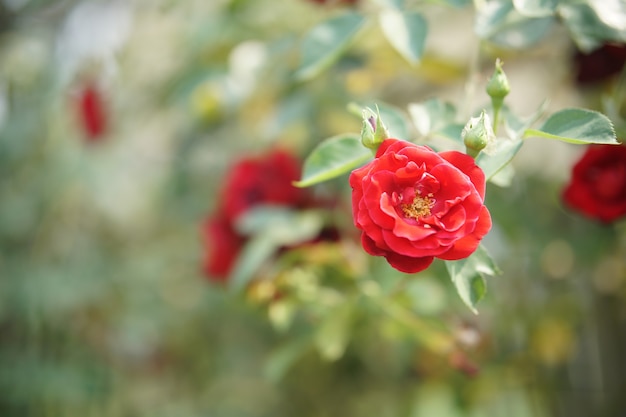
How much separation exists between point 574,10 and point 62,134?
165cm

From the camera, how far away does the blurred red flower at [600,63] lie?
36.8 inches

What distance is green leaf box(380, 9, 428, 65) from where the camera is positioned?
74 centimetres

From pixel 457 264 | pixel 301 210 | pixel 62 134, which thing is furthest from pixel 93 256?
pixel 457 264

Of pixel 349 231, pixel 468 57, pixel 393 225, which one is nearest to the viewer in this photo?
pixel 393 225

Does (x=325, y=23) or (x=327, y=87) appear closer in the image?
(x=325, y=23)

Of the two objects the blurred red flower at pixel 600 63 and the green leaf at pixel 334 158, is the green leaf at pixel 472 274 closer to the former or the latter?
the green leaf at pixel 334 158

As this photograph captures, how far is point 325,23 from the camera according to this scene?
796mm

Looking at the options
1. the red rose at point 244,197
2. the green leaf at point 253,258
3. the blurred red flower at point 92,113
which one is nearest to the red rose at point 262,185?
the red rose at point 244,197

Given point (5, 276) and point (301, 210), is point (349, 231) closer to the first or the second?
point (301, 210)

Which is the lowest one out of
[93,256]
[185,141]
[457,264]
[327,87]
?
[93,256]

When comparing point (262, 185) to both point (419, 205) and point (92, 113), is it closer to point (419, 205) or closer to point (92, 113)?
point (419, 205)

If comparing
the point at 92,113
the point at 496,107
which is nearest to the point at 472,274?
the point at 496,107

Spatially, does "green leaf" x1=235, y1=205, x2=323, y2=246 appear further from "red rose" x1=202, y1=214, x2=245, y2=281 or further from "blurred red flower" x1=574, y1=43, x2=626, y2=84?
"blurred red flower" x1=574, y1=43, x2=626, y2=84

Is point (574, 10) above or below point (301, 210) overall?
above
